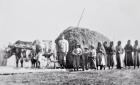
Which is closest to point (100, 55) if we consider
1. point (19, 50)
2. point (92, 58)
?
point (92, 58)

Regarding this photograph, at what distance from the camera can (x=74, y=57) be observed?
5789 mm

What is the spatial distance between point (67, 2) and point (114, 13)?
1254 mm

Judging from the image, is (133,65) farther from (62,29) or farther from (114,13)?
(62,29)

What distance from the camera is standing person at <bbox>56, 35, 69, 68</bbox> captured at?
5945 millimetres

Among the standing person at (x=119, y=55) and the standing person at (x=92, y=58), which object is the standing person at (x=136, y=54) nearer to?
the standing person at (x=119, y=55)

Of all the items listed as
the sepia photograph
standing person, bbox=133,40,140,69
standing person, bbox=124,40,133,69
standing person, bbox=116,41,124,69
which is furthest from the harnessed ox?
standing person, bbox=133,40,140,69

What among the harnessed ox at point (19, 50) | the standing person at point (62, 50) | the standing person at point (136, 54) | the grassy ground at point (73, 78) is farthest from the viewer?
the standing person at point (136, 54)

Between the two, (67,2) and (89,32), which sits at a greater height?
(67,2)

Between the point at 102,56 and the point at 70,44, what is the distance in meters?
0.91

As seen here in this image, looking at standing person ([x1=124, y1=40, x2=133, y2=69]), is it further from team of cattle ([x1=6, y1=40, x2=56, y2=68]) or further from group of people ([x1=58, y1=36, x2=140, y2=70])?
team of cattle ([x1=6, y1=40, x2=56, y2=68])

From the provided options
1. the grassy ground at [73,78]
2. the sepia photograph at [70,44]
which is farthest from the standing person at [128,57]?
the grassy ground at [73,78]

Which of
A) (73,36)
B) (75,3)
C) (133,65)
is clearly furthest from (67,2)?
(133,65)

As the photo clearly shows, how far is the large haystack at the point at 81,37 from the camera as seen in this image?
6.01 metres

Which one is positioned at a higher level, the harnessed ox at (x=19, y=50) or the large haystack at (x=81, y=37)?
the large haystack at (x=81, y=37)
